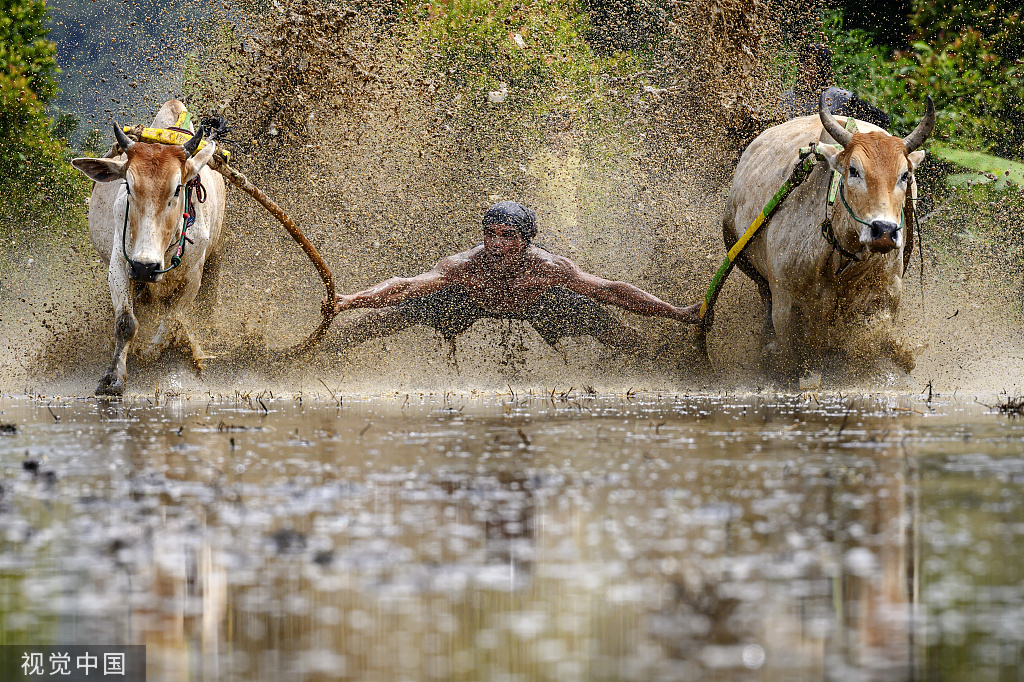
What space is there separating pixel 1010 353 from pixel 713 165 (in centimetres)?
313

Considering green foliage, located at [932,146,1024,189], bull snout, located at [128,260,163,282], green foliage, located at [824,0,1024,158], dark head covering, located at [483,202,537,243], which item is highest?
green foliage, located at [824,0,1024,158]

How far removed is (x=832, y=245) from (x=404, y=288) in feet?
10.2

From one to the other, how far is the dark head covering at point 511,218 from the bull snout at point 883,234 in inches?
112

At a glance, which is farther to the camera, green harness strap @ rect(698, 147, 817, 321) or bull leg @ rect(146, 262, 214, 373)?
bull leg @ rect(146, 262, 214, 373)

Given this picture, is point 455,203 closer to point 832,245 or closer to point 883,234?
point 832,245

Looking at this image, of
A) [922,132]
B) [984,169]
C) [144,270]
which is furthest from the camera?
[984,169]

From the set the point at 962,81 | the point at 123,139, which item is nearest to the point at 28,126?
the point at 123,139

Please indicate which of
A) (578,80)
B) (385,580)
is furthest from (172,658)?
(578,80)

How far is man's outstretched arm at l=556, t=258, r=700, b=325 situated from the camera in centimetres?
988

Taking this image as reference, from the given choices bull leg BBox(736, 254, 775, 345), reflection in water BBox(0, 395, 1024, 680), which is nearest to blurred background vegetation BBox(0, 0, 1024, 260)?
bull leg BBox(736, 254, 775, 345)

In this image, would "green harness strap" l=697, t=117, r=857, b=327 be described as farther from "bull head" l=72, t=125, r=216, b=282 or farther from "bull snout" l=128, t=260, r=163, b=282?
"bull snout" l=128, t=260, r=163, b=282

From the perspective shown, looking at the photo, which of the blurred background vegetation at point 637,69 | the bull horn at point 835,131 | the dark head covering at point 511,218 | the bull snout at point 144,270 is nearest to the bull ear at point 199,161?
the bull snout at point 144,270

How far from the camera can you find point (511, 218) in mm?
9969

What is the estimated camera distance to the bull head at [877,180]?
26.1 feet
